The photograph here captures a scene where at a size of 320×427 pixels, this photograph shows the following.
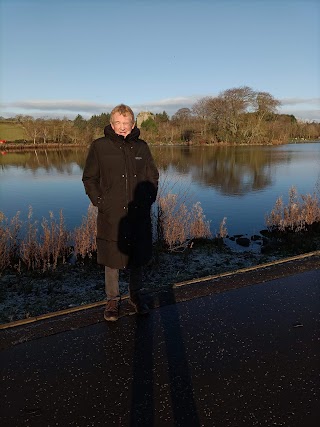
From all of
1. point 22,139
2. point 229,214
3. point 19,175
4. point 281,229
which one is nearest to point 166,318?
point 281,229

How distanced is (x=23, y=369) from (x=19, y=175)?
23.3 m

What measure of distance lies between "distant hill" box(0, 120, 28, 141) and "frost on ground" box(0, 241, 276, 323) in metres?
58.0

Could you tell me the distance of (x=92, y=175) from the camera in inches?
131

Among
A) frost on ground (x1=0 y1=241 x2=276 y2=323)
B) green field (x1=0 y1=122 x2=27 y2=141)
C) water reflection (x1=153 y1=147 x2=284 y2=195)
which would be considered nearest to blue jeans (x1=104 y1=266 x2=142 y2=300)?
frost on ground (x1=0 y1=241 x2=276 y2=323)

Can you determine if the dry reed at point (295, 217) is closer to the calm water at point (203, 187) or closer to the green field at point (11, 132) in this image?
the calm water at point (203, 187)

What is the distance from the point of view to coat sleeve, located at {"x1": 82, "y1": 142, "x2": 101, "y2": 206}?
129 inches

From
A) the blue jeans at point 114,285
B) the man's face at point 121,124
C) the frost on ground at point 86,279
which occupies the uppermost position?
the man's face at point 121,124

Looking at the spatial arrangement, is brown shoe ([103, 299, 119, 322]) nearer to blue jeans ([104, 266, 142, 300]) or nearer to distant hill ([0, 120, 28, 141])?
blue jeans ([104, 266, 142, 300])

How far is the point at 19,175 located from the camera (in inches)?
951

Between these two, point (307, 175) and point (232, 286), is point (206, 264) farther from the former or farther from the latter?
point (307, 175)

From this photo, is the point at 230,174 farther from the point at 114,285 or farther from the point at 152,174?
the point at 114,285

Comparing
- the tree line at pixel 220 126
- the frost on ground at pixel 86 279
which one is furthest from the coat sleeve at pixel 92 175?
the tree line at pixel 220 126

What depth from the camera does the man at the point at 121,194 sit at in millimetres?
3289

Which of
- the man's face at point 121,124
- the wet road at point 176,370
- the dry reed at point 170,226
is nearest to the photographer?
the wet road at point 176,370
